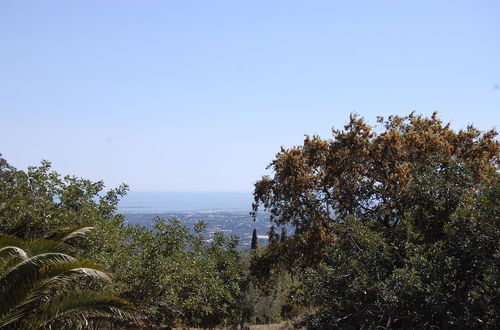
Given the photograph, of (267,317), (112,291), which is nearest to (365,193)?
(112,291)

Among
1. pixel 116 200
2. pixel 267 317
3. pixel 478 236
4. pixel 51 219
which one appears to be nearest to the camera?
pixel 478 236

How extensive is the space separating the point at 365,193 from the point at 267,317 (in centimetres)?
1729

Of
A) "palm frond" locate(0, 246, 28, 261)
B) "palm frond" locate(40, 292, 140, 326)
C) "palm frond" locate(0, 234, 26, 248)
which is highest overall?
"palm frond" locate(0, 234, 26, 248)

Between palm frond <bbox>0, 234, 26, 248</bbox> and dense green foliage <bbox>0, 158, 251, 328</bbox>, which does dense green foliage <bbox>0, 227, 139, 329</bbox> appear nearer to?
palm frond <bbox>0, 234, 26, 248</bbox>

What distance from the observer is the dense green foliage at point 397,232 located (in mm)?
7148

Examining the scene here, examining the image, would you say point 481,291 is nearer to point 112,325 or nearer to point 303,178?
point 112,325

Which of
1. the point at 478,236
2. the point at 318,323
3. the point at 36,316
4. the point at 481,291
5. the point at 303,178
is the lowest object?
the point at 318,323

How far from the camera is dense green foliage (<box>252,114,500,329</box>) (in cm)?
715

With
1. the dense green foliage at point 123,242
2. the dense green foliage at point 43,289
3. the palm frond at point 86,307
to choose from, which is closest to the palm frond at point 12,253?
the dense green foliage at point 43,289

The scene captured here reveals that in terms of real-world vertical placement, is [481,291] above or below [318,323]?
above

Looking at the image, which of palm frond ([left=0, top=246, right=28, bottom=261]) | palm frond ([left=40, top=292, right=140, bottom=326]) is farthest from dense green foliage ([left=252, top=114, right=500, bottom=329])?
palm frond ([left=0, top=246, right=28, bottom=261])

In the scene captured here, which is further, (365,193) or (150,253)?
(365,193)

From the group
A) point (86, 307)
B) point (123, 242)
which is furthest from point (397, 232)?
point (123, 242)

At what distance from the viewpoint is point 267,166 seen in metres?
16.6
